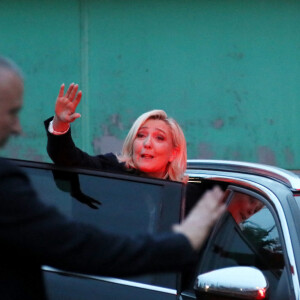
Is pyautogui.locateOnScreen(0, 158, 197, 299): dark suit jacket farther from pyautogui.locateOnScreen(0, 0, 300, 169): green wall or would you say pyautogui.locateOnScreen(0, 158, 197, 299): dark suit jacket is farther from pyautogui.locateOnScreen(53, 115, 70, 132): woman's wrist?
pyautogui.locateOnScreen(0, 0, 300, 169): green wall

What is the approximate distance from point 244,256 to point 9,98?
5.52 feet

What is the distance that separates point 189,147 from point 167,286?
22.1 feet

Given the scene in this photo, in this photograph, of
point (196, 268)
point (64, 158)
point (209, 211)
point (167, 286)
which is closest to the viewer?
point (209, 211)

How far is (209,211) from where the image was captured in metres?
2.17

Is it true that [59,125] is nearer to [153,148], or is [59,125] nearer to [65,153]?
[65,153]

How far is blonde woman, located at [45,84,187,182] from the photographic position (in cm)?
397

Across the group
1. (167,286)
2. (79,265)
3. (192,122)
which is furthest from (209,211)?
(192,122)

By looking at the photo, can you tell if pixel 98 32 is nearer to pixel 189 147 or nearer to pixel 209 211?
pixel 189 147

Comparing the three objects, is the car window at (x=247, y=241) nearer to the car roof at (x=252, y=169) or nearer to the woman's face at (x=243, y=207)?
the woman's face at (x=243, y=207)

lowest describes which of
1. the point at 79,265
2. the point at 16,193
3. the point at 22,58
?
the point at 79,265

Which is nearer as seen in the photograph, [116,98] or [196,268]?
[196,268]

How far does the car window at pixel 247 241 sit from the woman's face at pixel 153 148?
0.51 meters

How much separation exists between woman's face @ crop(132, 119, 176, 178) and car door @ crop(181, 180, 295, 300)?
0.38m

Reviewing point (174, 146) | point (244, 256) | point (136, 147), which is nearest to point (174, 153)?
point (174, 146)
